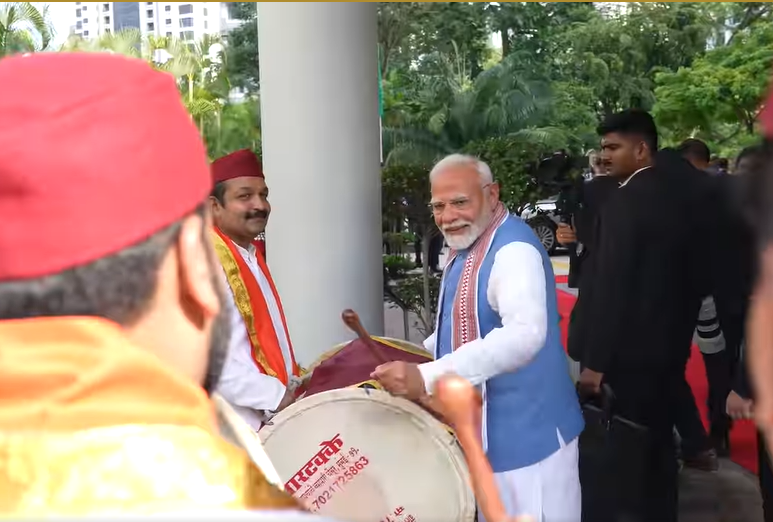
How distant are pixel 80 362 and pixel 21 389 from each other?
6 centimetres

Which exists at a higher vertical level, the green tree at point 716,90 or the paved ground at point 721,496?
the green tree at point 716,90

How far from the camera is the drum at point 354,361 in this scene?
2408 mm

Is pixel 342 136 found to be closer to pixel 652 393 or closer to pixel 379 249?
pixel 379 249

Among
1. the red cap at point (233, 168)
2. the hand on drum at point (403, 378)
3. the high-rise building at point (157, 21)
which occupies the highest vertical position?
the high-rise building at point (157, 21)

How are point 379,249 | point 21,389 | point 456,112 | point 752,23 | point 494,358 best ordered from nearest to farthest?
1. point 21,389
2. point 494,358
3. point 379,249
4. point 456,112
5. point 752,23

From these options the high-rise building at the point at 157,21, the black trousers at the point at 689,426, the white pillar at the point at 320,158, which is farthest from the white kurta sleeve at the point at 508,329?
the high-rise building at the point at 157,21

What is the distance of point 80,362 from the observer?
0.80 m

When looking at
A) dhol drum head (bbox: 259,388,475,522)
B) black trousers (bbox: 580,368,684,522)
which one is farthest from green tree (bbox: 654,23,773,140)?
dhol drum head (bbox: 259,388,475,522)

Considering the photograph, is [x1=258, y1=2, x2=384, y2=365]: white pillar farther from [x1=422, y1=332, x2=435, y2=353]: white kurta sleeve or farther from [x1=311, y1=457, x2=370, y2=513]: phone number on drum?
[x1=311, y1=457, x2=370, y2=513]: phone number on drum

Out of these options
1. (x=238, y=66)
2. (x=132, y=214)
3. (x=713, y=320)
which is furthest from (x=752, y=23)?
(x=132, y=214)

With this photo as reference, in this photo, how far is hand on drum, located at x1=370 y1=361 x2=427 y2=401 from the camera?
199cm

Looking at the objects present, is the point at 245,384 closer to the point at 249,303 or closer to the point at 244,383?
the point at 244,383

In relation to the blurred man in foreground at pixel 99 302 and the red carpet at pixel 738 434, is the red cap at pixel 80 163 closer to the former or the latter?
the blurred man in foreground at pixel 99 302

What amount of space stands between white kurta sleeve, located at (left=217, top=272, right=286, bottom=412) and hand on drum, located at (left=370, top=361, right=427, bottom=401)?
52cm
